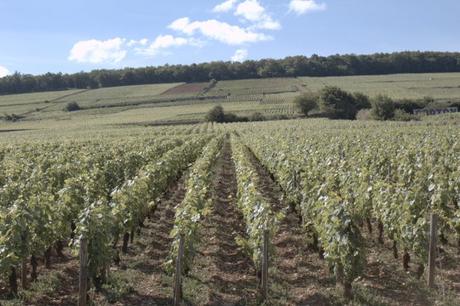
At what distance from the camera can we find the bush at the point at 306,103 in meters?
83.6

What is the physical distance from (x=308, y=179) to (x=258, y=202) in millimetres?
3664

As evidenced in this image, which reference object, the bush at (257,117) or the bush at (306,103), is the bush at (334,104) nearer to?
the bush at (306,103)

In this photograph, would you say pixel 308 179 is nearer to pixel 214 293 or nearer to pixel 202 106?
pixel 214 293

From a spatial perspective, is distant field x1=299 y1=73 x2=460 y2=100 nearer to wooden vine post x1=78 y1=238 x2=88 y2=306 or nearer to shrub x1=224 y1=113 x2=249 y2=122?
shrub x1=224 y1=113 x2=249 y2=122

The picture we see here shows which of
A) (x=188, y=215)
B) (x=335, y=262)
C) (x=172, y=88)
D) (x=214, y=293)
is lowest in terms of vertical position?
(x=214, y=293)

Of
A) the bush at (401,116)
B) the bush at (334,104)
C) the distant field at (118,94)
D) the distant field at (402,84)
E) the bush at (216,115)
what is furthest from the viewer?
the distant field at (118,94)

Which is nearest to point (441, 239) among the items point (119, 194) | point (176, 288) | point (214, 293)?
point (214, 293)

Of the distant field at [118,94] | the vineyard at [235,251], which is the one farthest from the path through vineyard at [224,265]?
the distant field at [118,94]

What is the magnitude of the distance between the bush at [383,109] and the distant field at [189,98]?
1386 centimetres

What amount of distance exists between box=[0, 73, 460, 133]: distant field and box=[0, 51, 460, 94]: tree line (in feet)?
27.2

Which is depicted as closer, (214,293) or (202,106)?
(214,293)

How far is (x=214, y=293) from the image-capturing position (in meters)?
8.64

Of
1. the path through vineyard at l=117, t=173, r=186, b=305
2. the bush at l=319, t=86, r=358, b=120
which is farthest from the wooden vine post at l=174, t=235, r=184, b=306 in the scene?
the bush at l=319, t=86, r=358, b=120

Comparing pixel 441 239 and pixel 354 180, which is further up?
pixel 354 180
